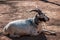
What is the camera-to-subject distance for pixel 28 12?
286 inches

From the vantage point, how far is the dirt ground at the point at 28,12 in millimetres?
5228

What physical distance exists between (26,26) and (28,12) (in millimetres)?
2288

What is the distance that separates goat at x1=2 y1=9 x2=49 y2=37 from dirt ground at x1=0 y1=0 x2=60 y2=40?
0.14m

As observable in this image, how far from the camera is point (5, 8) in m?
7.83

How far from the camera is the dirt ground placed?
5.23 m

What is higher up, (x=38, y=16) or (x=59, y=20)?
(x=38, y=16)

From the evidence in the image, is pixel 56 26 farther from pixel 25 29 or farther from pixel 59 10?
pixel 59 10

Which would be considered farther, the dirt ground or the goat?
the dirt ground

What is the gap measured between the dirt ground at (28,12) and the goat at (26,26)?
0.14m

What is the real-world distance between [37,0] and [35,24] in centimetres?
411

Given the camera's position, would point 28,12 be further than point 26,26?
Yes

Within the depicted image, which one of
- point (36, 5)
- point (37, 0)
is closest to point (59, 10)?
point (36, 5)

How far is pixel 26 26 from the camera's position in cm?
501

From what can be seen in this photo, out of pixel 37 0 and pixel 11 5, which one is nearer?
pixel 11 5
